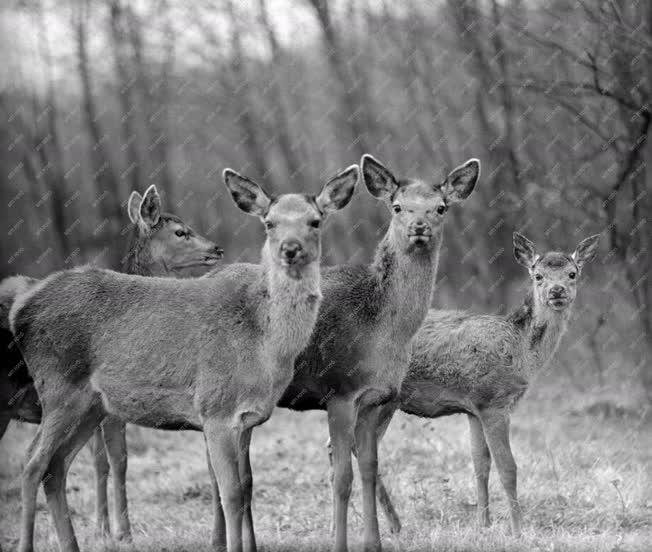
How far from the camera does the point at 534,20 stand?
1752cm

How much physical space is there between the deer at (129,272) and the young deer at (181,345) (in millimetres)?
731

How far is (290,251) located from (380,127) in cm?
1316

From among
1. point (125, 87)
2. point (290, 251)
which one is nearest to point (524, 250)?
point (290, 251)

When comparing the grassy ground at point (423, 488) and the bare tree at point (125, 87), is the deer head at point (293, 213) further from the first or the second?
the bare tree at point (125, 87)

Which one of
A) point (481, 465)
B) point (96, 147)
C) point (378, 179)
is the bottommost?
point (481, 465)

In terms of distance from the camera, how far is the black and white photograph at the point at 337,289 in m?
8.83

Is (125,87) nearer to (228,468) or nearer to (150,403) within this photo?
(150,403)

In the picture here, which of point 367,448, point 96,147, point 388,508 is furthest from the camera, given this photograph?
point 96,147

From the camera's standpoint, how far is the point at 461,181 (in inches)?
395

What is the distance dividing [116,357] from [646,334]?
27.1 feet

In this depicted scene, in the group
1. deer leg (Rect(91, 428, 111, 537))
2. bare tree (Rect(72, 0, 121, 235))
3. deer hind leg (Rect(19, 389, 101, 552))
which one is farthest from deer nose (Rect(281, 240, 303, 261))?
bare tree (Rect(72, 0, 121, 235))

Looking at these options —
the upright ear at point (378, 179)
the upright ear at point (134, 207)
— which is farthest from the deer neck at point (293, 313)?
the upright ear at point (134, 207)

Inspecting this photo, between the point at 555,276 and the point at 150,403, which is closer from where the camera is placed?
the point at 150,403

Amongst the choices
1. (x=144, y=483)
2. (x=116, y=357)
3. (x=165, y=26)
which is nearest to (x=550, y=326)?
(x=116, y=357)
